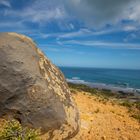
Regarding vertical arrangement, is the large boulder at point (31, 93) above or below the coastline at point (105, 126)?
above

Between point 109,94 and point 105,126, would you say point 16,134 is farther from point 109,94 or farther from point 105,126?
point 109,94

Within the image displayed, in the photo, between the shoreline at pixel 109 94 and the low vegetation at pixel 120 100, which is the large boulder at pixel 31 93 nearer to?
the low vegetation at pixel 120 100

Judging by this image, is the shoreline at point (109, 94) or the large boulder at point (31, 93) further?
the shoreline at point (109, 94)

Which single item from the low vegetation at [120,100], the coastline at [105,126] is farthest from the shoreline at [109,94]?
the coastline at [105,126]

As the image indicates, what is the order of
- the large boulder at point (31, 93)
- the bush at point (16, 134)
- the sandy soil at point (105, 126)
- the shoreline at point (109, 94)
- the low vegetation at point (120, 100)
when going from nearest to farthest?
the bush at point (16, 134), the large boulder at point (31, 93), the sandy soil at point (105, 126), the low vegetation at point (120, 100), the shoreline at point (109, 94)

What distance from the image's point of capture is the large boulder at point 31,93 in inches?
255

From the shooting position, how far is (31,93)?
21.6 ft

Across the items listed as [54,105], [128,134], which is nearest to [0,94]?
[54,105]

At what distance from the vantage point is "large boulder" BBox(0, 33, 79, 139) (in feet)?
21.3

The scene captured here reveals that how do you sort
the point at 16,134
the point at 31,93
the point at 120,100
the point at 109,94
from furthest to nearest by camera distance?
1. the point at 109,94
2. the point at 120,100
3. the point at 31,93
4. the point at 16,134

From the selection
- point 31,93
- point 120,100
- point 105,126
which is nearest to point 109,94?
point 120,100

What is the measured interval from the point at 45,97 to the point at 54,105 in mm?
331

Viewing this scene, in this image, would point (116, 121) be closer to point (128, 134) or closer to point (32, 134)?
point (128, 134)

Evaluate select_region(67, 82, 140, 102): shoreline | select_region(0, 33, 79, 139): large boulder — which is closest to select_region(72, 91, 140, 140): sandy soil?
select_region(0, 33, 79, 139): large boulder
